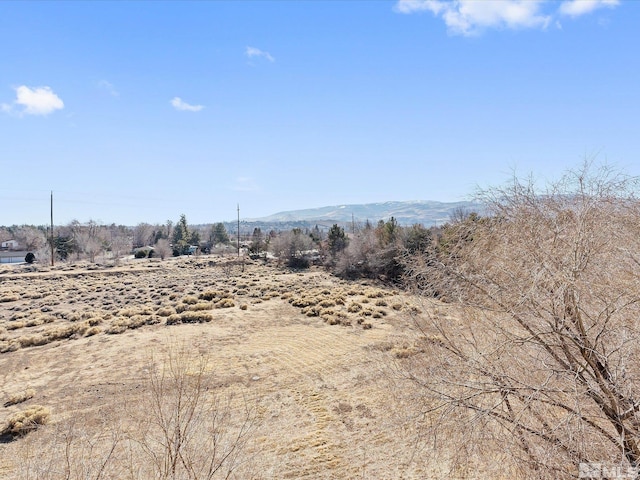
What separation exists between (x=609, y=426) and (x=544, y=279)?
1.99 m

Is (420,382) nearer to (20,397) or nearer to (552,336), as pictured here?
(552,336)

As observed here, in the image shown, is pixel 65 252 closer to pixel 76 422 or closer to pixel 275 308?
pixel 275 308

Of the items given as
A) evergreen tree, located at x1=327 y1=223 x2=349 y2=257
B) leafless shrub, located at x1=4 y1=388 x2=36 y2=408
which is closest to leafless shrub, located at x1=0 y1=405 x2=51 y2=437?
leafless shrub, located at x1=4 y1=388 x2=36 y2=408

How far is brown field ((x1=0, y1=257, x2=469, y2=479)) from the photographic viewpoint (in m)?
7.11

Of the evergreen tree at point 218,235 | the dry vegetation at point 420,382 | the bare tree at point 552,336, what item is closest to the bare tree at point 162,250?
the evergreen tree at point 218,235

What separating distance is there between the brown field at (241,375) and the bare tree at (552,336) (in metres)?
1.17

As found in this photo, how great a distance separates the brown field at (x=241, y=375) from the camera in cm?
711

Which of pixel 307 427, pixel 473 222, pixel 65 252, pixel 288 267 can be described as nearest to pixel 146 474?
pixel 307 427

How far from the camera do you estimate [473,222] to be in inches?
253

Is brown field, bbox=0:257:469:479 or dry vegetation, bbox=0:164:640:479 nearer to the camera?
dry vegetation, bbox=0:164:640:479

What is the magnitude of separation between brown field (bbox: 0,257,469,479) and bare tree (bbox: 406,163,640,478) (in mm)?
1168

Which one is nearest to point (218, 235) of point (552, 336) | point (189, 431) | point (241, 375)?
point (241, 375)

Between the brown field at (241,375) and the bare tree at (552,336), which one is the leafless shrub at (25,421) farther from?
the bare tree at (552,336)

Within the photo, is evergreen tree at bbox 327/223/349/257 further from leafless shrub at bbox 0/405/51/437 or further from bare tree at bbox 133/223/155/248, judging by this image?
bare tree at bbox 133/223/155/248
